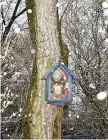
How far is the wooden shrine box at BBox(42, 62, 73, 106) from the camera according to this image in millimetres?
5684

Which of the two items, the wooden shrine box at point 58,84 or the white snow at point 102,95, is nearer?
the wooden shrine box at point 58,84

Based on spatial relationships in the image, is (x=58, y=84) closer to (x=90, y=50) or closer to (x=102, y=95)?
(x=102, y=95)

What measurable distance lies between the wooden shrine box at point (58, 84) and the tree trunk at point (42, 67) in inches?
21.5

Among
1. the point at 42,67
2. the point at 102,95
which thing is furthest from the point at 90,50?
the point at 42,67

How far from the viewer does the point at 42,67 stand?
20.6ft

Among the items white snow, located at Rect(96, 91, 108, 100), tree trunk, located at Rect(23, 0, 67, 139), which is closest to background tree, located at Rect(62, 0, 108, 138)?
white snow, located at Rect(96, 91, 108, 100)

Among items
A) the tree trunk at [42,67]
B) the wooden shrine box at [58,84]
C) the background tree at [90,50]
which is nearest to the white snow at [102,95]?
the background tree at [90,50]

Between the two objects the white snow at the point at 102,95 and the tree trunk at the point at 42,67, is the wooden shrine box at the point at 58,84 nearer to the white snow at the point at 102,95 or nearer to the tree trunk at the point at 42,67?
the tree trunk at the point at 42,67

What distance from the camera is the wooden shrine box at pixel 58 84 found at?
5.68m

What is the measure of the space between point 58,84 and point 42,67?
680 millimetres

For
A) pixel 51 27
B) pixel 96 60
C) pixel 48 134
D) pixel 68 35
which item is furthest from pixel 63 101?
pixel 68 35

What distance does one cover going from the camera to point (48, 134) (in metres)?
6.25

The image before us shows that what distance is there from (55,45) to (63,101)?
3.67 feet

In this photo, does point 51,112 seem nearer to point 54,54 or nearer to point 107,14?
point 54,54
